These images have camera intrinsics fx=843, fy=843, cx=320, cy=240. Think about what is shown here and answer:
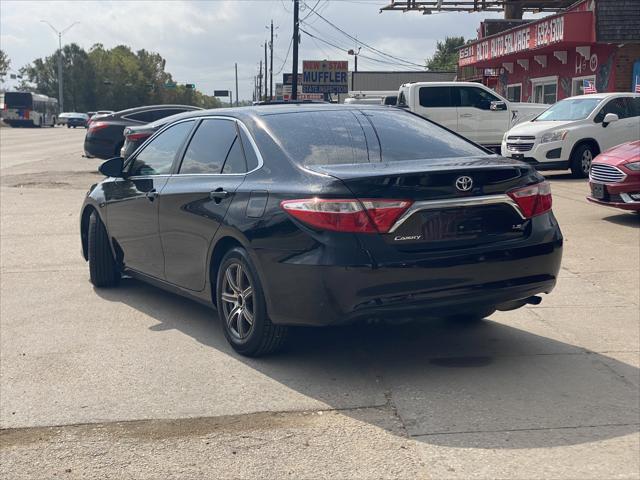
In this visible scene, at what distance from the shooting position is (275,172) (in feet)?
17.2

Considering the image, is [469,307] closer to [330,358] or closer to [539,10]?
[330,358]

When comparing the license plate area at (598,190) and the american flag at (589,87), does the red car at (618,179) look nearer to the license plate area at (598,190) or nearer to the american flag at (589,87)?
the license plate area at (598,190)

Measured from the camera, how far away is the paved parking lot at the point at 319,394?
3936 millimetres

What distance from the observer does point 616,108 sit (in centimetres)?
1772

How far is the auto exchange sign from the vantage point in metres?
51.5

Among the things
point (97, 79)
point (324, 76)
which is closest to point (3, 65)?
point (97, 79)

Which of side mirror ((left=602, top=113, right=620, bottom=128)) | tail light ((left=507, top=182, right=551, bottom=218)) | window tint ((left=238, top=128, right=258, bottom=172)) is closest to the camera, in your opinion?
tail light ((left=507, top=182, right=551, bottom=218))

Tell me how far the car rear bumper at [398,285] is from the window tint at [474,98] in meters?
18.2

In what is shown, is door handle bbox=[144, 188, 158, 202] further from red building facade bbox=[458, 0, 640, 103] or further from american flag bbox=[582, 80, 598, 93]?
american flag bbox=[582, 80, 598, 93]

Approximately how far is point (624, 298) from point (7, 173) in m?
16.9

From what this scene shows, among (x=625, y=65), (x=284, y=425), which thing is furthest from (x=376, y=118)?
(x=625, y=65)

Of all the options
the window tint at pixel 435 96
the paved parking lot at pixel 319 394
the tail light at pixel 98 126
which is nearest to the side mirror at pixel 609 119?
the window tint at pixel 435 96

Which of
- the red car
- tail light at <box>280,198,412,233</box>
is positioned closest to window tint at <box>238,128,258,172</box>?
tail light at <box>280,198,412,233</box>

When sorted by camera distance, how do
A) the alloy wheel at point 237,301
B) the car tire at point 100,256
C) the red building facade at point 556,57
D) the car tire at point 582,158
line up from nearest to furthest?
the alloy wheel at point 237,301 < the car tire at point 100,256 < the car tire at point 582,158 < the red building facade at point 556,57
